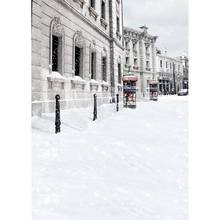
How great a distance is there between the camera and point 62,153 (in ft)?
13.0

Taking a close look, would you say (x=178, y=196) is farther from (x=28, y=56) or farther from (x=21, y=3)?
(x=21, y=3)

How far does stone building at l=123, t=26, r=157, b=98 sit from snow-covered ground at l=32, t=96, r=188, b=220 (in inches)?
1098

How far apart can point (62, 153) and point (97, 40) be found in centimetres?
896

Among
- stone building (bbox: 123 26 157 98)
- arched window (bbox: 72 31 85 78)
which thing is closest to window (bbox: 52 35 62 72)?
arched window (bbox: 72 31 85 78)

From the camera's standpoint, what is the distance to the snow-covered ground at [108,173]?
2.53 metres

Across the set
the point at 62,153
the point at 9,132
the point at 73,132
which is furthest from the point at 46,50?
the point at 9,132

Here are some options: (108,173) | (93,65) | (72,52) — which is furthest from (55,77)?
(93,65)

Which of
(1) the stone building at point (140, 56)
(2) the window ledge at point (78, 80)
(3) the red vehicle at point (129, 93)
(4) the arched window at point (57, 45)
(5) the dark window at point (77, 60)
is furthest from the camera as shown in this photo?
(1) the stone building at point (140, 56)

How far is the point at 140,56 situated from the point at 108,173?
32.2 meters

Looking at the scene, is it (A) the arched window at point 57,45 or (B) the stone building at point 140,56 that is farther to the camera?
(B) the stone building at point 140,56

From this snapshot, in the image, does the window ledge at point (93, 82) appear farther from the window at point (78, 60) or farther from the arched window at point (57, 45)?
the arched window at point (57, 45)

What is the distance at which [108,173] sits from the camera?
3.43 metres

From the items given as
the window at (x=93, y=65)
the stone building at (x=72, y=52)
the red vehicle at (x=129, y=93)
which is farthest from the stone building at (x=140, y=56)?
the window at (x=93, y=65)

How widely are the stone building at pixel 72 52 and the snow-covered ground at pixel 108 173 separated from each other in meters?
1.39
